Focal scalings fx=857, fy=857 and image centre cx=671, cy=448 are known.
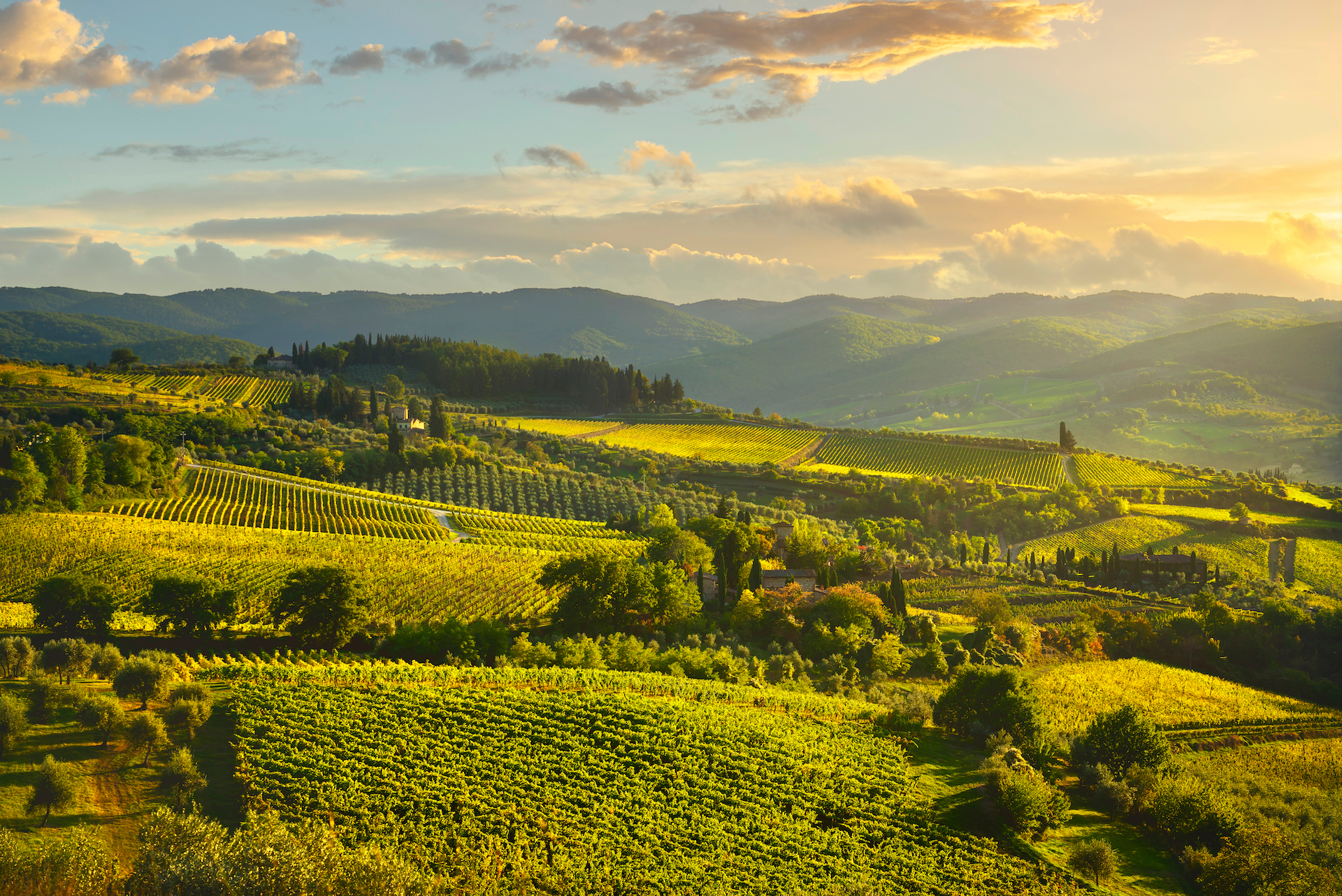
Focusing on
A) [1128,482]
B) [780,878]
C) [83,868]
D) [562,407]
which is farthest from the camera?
[562,407]

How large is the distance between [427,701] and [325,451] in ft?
225

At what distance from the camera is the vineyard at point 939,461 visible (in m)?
113

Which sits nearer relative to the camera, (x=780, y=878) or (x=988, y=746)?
(x=780, y=878)

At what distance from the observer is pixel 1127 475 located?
115062mm

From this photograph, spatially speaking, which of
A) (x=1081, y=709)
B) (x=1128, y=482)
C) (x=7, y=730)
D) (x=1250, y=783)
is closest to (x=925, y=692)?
(x=1081, y=709)

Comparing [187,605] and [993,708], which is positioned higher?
[187,605]

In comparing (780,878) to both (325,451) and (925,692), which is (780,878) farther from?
(325,451)

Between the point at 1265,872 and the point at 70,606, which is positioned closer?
the point at 1265,872

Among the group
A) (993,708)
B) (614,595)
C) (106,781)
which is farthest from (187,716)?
(993,708)

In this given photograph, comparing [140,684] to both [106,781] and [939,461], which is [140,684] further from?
[939,461]

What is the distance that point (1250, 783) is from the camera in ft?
111

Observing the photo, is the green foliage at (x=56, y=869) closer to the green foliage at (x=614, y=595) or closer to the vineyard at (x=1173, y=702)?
the green foliage at (x=614, y=595)

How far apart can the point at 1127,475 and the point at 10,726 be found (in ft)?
396

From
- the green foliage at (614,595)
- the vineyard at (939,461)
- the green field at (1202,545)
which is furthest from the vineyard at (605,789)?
the vineyard at (939,461)
